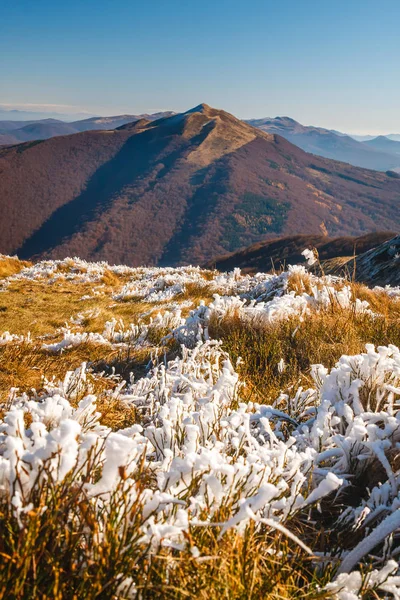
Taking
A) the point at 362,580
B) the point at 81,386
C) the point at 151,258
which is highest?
the point at 362,580

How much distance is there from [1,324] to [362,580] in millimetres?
6606

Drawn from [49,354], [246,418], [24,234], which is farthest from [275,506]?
[24,234]

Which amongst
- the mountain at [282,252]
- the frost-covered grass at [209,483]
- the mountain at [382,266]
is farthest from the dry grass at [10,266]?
the mountain at [282,252]

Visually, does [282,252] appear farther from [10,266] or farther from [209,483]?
[209,483]

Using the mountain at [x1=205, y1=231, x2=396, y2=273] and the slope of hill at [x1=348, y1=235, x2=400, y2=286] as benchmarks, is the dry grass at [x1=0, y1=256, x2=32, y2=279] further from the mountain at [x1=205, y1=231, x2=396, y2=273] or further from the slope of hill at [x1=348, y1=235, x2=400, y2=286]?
the mountain at [x1=205, y1=231, x2=396, y2=273]

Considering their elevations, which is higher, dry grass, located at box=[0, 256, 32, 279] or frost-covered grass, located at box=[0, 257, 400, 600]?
frost-covered grass, located at box=[0, 257, 400, 600]

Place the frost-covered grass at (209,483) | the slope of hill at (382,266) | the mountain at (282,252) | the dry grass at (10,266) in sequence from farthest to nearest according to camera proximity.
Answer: the mountain at (282,252) < the dry grass at (10,266) < the slope of hill at (382,266) < the frost-covered grass at (209,483)

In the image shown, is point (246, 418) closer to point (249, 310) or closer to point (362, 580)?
point (362, 580)

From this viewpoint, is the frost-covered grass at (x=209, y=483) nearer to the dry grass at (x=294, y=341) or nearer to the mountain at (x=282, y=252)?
the dry grass at (x=294, y=341)

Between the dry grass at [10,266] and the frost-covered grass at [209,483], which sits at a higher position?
the frost-covered grass at [209,483]

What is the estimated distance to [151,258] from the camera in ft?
550

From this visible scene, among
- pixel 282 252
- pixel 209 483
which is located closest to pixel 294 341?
pixel 209 483

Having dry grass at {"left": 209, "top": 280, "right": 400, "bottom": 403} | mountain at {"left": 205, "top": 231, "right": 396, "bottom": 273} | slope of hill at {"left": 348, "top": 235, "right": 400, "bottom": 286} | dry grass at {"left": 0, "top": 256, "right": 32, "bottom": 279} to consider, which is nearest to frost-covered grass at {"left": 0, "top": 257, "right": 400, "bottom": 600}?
dry grass at {"left": 209, "top": 280, "right": 400, "bottom": 403}

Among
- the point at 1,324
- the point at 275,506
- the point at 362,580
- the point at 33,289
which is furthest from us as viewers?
the point at 33,289
